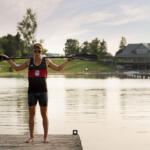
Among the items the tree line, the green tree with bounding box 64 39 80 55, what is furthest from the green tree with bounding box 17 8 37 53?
the green tree with bounding box 64 39 80 55

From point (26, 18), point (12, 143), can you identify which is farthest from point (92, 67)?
point (12, 143)

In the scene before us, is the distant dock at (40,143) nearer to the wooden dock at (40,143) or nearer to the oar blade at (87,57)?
the wooden dock at (40,143)

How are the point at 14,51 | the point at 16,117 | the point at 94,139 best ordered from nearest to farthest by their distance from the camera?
1. the point at 94,139
2. the point at 16,117
3. the point at 14,51

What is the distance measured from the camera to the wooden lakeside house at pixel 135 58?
119688mm

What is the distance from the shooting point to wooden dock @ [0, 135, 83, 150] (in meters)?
7.76

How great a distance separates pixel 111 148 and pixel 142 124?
15.5ft

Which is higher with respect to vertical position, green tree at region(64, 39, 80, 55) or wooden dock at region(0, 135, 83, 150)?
green tree at region(64, 39, 80, 55)

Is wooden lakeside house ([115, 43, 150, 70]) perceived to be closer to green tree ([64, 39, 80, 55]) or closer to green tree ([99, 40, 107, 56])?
green tree ([99, 40, 107, 56])

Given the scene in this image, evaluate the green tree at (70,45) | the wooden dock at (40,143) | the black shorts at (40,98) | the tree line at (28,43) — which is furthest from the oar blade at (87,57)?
the green tree at (70,45)

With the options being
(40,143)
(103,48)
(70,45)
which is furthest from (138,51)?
(40,143)

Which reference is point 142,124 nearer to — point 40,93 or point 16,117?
point 16,117

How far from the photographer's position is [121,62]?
400 feet

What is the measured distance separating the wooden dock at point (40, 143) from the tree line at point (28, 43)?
311ft

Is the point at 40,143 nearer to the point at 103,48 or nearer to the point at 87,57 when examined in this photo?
the point at 87,57
